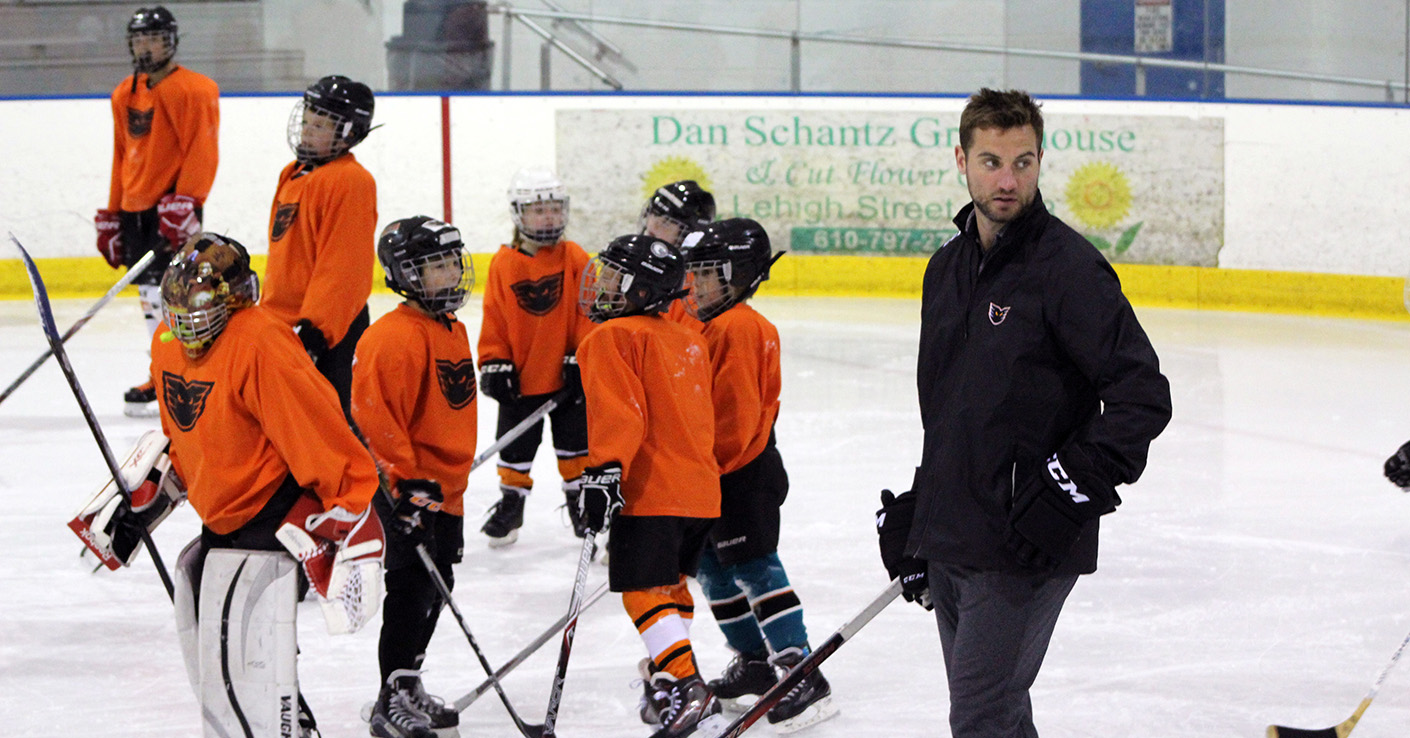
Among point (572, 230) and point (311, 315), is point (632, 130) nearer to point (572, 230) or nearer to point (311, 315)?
point (572, 230)

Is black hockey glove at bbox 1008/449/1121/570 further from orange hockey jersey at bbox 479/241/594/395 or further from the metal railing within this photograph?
the metal railing

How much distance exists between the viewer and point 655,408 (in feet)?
A: 9.02

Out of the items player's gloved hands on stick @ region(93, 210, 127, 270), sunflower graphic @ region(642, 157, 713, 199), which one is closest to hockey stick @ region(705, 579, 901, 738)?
player's gloved hands on stick @ region(93, 210, 127, 270)

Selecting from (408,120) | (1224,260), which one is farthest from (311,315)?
(1224,260)

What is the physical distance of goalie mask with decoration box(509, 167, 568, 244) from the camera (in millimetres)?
3947

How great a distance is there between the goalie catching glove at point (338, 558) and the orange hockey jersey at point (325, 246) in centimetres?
152

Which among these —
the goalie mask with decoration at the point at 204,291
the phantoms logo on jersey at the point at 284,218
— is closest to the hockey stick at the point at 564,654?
the goalie mask with decoration at the point at 204,291

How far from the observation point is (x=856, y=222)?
9.36 m

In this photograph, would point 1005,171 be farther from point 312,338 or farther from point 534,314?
point 534,314

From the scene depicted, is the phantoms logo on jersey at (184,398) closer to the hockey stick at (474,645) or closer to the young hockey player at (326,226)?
the hockey stick at (474,645)

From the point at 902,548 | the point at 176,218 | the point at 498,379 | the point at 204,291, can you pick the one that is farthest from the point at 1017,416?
the point at 176,218

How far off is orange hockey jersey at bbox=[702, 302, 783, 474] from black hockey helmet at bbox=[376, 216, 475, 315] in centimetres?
51

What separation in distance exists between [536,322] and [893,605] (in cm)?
119

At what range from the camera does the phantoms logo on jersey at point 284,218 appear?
3.71 m
